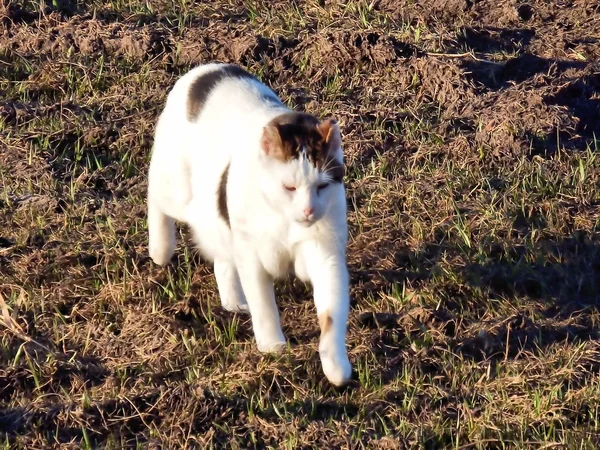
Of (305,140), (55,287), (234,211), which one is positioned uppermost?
(305,140)

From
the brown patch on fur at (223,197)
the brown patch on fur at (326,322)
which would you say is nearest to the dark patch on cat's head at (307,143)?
the brown patch on fur at (223,197)

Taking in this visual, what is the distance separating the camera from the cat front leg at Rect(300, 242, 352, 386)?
4.84 m

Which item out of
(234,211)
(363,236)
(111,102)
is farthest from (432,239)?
(111,102)

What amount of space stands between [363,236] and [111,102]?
219cm

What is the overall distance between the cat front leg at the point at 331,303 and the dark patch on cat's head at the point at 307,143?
0.35 m

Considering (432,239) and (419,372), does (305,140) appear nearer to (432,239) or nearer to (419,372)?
(419,372)

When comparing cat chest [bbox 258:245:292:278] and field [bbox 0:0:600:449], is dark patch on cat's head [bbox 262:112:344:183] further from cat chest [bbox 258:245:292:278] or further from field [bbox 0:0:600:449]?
field [bbox 0:0:600:449]

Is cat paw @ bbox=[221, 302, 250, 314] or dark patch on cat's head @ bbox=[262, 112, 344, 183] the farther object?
cat paw @ bbox=[221, 302, 250, 314]

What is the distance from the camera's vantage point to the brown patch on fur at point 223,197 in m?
5.18

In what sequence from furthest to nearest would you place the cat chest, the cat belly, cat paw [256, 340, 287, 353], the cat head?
1. the cat belly
2. cat paw [256, 340, 287, 353]
3. the cat chest
4. the cat head

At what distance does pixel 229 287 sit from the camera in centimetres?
568

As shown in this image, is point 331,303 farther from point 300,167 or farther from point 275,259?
point 300,167

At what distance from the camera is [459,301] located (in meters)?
5.64

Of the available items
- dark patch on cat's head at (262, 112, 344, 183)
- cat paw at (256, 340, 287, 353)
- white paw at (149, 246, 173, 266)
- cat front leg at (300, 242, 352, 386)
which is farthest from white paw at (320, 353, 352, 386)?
white paw at (149, 246, 173, 266)
